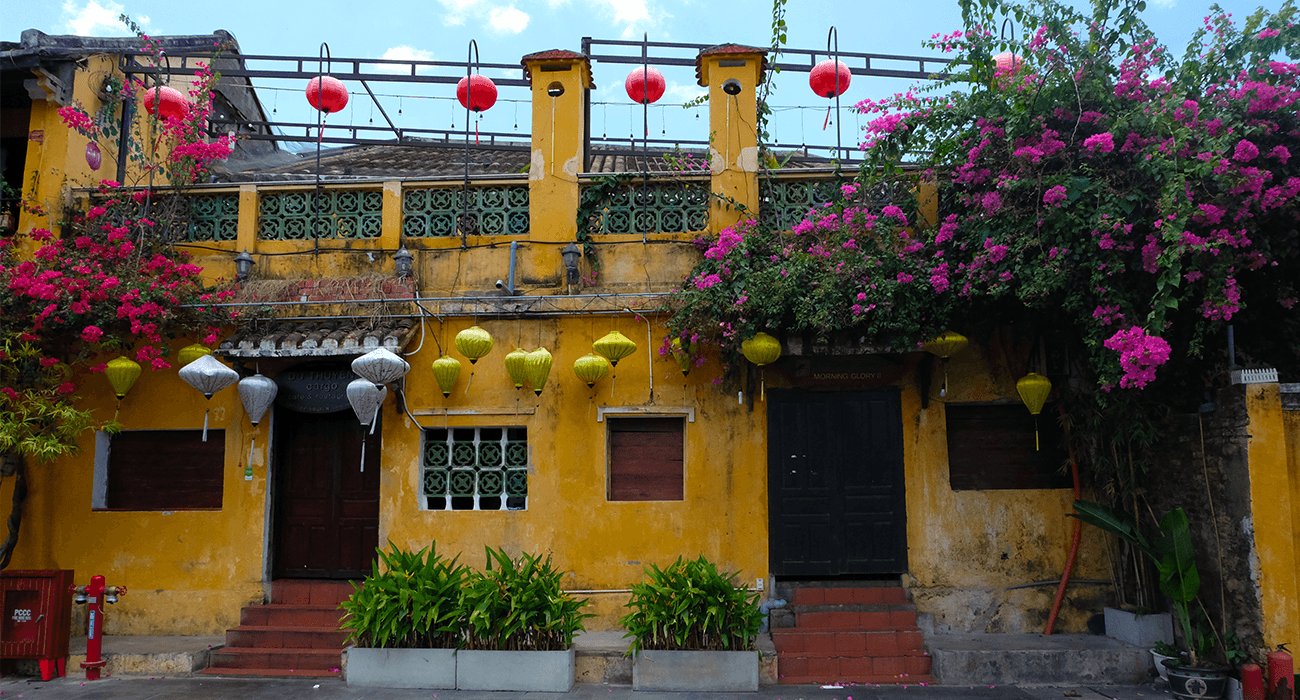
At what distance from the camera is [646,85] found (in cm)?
1068

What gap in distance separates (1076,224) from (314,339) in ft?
26.0

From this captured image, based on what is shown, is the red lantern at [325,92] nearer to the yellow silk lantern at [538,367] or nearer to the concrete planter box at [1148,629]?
the yellow silk lantern at [538,367]

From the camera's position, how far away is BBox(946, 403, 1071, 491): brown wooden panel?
9297mm

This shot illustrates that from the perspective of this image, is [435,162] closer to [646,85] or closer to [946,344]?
[646,85]

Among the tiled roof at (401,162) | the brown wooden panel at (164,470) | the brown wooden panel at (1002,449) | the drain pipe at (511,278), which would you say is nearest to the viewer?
the brown wooden panel at (1002,449)

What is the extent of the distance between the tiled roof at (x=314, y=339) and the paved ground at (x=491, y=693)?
3437 mm

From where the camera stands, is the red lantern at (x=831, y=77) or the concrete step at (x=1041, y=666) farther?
the red lantern at (x=831, y=77)

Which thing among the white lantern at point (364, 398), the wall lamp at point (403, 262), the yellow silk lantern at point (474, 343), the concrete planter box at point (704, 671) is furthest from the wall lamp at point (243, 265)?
the concrete planter box at point (704, 671)

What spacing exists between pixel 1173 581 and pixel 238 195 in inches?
444

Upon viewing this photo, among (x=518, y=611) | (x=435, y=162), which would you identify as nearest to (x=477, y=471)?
(x=518, y=611)

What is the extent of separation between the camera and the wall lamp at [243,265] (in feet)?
31.9

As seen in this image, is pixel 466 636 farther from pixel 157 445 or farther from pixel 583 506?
pixel 157 445

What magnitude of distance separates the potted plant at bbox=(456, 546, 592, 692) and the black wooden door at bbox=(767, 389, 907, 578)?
2.70 metres

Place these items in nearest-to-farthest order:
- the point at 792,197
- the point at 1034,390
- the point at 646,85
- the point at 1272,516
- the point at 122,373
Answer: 1. the point at 1272,516
2. the point at 1034,390
3. the point at 122,373
4. the point at 792,197
5. the point at 646,85
